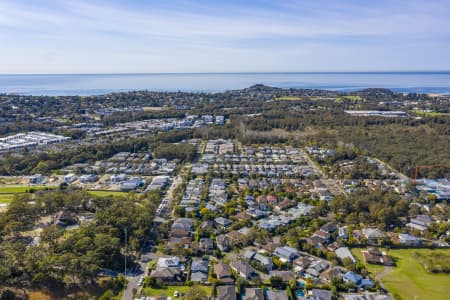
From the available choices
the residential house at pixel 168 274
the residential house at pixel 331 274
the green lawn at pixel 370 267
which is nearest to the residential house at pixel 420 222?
the green lawn at pixel 370 267

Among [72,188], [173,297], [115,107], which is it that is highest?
[115,107]

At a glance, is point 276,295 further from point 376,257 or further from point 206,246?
point 376,257

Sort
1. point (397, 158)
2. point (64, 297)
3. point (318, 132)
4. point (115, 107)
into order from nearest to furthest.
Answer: point (64, 297)
point (397, 158)
point (318, 132)
point (115, 107)

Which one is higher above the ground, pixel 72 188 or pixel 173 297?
pixel 72 188

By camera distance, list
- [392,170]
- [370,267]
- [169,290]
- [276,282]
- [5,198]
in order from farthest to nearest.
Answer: [392,170] → [5,198] → [370,267] → [276,282] → [169,290]

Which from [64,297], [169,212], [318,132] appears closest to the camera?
[64,297]

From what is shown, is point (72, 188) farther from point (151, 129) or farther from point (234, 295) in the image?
point (151, 129)

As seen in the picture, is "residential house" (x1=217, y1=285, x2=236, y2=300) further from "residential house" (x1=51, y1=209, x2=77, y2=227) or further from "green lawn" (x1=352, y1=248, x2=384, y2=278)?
"residential house" (x1=51, y1=209, x2=77, y2=227)

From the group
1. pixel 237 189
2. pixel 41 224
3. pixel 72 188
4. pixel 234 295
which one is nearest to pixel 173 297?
pixel 234 295

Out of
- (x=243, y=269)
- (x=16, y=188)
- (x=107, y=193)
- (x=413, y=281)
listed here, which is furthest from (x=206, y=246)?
(x=16, y=188)
